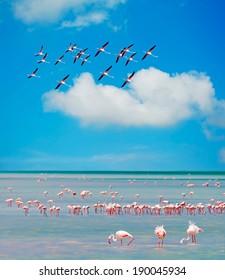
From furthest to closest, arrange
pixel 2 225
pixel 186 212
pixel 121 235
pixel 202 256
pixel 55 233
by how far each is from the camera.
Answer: pixel 186 212
pixel 2 225
pixel 55 233
pixel 121 235
pixel 202 256

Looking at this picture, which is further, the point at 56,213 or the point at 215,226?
the point at 56,213

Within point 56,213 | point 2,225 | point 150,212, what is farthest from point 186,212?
point 2,225

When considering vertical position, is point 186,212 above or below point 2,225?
above

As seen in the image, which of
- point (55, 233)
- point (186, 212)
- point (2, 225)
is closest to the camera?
point (55, 233)

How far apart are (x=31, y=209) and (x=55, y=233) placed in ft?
39.8

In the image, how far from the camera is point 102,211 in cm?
3634

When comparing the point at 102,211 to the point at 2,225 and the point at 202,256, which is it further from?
the point at 202,256

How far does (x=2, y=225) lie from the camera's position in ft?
92.4
